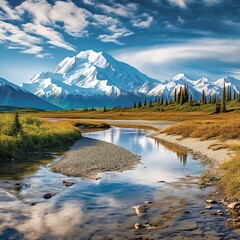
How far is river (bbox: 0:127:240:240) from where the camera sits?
1291 cm

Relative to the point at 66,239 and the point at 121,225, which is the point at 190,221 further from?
the point at 66,239

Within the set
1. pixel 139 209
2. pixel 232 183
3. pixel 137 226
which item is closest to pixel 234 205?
pixel 232 183

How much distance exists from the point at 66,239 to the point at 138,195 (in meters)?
7.20

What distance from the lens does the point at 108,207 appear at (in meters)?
16.3

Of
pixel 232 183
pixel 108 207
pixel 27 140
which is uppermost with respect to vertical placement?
pixel 27 140

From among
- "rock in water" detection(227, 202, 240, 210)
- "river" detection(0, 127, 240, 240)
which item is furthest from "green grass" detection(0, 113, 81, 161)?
"rock in water" detection(227, 202, 240, 210)

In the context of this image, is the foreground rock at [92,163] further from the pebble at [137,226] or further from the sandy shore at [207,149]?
the pebble at [137,226]

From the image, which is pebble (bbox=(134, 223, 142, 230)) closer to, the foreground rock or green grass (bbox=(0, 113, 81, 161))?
the foreground rock

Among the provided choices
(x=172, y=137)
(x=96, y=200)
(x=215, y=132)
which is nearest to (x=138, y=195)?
(x=96, y=200)

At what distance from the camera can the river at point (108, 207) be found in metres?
12.9

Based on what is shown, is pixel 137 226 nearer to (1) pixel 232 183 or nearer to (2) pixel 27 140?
(1) pixel 232 183

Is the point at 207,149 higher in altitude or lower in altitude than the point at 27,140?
lower

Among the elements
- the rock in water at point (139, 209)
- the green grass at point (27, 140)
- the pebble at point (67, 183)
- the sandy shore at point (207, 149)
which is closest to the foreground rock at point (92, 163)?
the pebble at point (67, 183)

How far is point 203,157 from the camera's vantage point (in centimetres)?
3406
